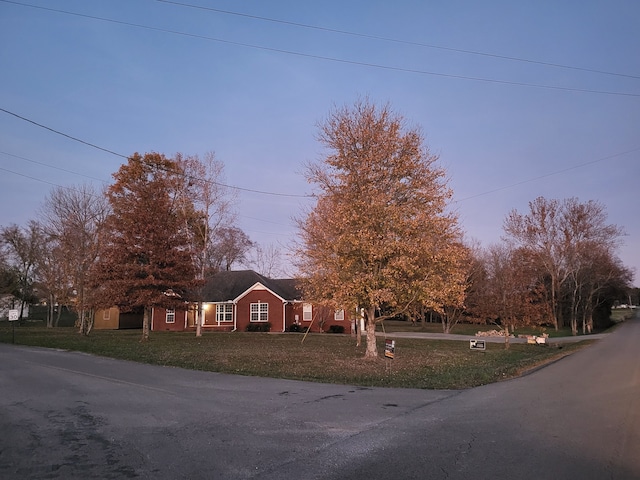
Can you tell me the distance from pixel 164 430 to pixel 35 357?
1279 centimetres

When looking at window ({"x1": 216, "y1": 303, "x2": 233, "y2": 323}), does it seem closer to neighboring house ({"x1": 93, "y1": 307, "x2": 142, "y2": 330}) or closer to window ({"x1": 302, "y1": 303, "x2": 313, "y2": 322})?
window ({"x1": 302, "y1": 303, "x2": 313, "y2": 322})

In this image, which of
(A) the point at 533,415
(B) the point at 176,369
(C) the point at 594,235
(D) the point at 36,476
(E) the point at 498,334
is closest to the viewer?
(D) the point at 36,476

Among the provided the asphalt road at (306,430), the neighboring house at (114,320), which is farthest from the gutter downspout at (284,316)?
the asphalt road at (306,430)

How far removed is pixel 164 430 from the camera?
7664 millimetres

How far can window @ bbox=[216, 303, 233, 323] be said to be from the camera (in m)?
45.5

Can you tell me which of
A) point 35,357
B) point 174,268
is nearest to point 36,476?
point 35,357

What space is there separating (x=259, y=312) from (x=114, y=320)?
1616cm

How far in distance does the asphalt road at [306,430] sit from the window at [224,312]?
32.4m

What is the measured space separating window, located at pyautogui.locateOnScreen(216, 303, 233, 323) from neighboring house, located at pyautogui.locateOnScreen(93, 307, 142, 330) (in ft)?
33.7

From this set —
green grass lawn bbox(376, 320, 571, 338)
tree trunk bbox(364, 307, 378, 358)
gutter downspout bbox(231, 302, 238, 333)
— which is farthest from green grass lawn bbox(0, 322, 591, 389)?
gutter downspout bbox(231, 302, 238, 333)

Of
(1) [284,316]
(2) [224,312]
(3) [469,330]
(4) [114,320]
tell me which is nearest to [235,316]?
(2) [224,312]

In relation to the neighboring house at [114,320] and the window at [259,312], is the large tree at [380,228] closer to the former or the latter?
the window at [259,312]

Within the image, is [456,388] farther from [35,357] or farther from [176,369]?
[35,357]

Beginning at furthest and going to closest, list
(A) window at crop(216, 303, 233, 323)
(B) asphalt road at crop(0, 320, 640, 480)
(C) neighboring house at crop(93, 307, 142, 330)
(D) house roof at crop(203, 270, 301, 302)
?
(C) neighboring house at crop(93, 307, 142, 330) → (D) house roof at crop(203, 270, 301, 302) → (A) window at crop(216, 303, 233, 323) → (B) asphalt road at crop(0, 320, 640, 480)
